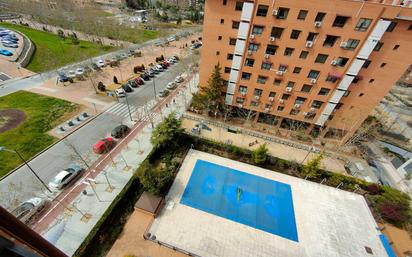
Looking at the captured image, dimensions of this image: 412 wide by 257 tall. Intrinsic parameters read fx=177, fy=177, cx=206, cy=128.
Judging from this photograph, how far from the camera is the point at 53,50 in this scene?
187ft

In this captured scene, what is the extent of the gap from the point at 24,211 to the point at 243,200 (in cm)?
2497

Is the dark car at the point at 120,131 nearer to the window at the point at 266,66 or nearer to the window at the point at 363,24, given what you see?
the window at the point at 266,66

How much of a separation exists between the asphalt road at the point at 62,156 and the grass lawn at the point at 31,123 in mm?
1852

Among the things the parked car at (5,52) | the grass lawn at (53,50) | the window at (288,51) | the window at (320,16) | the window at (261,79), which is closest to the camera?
the window at (320,16)

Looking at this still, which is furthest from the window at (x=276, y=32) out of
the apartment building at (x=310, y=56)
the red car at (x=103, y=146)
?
the red car at (x=103, y=146)

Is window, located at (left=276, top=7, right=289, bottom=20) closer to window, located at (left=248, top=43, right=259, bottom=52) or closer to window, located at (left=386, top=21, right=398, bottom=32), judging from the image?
window, located at (left=248, top=43, right=259, bottom=52)

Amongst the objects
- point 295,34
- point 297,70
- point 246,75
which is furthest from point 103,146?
point 295,34

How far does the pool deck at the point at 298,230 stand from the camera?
751 inches

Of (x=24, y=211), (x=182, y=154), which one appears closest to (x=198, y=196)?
(x=182, y=154)

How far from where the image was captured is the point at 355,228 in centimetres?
2172

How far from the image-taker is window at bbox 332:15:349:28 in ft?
79.1

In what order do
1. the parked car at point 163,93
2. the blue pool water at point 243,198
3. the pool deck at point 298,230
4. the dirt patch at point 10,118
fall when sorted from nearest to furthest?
the pool deck at point 298,230
the blue pool water at point 243,198
the dirt patch at point 10,118
the parked car at point 163,93

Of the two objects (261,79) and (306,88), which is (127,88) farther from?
(306,88)

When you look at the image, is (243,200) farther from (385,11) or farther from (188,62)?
(188,62)
